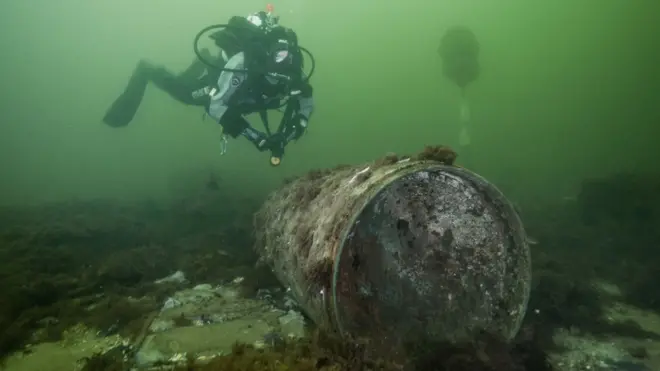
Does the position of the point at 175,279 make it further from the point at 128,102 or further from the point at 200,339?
the point at 128,102

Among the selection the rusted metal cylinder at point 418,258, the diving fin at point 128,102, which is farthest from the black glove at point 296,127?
the diving fin at point 128,102

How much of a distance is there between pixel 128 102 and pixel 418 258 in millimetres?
7930

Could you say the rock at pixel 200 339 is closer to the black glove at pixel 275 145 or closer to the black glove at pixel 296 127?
the black glove at pixel 275 145

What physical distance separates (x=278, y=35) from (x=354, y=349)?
5606 millimetres

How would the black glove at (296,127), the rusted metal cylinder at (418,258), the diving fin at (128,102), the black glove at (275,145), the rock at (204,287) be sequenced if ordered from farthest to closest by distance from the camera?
the diving fin at (128,102) → the black glove at (296,127) → the black glove at (275,145) → the rock at (204,287) → the rusted metal cylinder at (418,258)

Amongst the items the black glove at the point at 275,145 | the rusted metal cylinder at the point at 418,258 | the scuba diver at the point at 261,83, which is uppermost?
the scuba diver at the point at 261,83

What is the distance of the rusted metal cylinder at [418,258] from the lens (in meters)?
3.16

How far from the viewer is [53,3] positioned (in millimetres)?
85375

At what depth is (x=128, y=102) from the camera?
8.95 m

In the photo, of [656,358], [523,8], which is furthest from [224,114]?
[523,8]

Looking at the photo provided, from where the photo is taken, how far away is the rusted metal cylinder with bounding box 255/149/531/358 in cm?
316

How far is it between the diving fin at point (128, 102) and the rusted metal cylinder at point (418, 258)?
691 centimetres

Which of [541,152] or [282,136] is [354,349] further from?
[541,152]

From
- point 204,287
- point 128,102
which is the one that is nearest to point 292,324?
point 204,287
